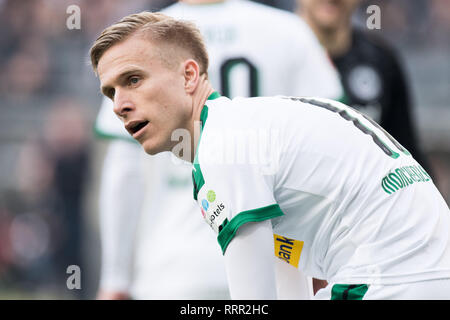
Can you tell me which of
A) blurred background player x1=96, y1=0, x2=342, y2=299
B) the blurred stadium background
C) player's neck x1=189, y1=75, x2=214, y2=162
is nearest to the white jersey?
player's neck x1=189, y1=75, x2=214, y2=162

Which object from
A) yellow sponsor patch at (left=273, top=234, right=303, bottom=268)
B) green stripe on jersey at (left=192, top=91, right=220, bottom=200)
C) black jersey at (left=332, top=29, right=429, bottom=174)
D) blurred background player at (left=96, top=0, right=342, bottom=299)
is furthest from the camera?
black jersey at (left=332, top=29, right=429, bottom=174)

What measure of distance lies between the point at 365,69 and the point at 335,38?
0.98ft

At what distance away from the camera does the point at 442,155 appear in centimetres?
855

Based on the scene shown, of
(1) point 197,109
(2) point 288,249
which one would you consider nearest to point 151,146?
(1) point 197,109

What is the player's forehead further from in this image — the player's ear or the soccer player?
the player's ear

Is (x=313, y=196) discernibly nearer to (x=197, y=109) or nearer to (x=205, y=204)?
(x=205, y=204)

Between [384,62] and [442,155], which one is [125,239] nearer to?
[384,62]

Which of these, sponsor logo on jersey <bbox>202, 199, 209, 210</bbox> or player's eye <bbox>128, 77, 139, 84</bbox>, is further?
player's eye <bbox>128, 77, 139, 84</bbox>

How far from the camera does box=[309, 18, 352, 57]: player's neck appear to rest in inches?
205

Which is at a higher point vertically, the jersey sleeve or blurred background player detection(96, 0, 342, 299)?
blurred background player detection(96, 0, 342, 299)

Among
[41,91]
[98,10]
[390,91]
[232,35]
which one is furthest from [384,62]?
[41,91]

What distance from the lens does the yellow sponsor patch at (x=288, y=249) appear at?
2324 millimetres

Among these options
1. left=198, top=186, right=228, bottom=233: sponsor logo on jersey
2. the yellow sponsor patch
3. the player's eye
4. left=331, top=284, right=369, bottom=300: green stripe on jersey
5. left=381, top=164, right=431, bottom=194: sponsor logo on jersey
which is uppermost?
the player's eye

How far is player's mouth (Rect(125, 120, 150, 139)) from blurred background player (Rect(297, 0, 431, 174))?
9.24ft
